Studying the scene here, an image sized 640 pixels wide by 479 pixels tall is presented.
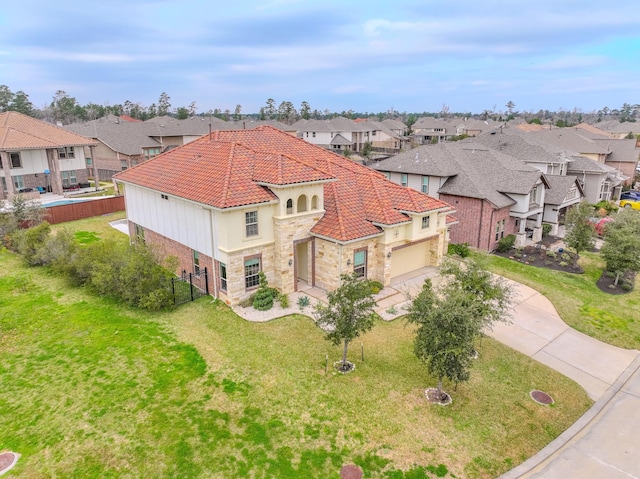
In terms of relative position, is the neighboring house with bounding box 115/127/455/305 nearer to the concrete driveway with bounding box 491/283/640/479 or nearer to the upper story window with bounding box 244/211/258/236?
the upper story window with bounding box 244/211/258/236

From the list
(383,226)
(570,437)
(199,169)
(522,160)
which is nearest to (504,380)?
(570,437)

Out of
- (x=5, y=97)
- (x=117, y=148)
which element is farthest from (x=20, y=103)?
(x=117, y=148)

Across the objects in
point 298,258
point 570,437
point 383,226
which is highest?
point 383,226

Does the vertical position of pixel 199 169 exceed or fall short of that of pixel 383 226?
it exceeds it

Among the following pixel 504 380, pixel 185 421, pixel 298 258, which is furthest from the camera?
pixel 298 258

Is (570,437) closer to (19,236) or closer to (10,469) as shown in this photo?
(10,469)

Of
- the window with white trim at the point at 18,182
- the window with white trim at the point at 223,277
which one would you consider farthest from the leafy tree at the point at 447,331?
the window with white trim at the point at 18,182

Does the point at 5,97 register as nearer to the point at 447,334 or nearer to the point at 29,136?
the point at 29,136
